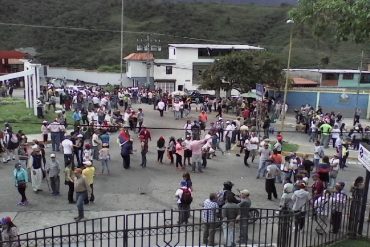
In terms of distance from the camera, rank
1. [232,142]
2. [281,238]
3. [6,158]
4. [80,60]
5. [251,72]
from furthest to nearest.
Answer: [80,60] < [251,72] < [232,142] < [6,158] < [281,238]

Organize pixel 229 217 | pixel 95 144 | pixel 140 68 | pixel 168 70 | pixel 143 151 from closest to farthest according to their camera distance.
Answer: pixel 229 217 → pixel 95 144 → pixel 143 151 → pixel 140 68 → pixel 168 70

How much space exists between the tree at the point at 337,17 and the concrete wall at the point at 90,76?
1737 inches

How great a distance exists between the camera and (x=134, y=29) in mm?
88188

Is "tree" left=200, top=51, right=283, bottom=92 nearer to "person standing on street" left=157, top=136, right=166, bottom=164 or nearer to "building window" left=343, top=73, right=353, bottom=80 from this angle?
"building window" left=343, top=73, right=353, bottom=80

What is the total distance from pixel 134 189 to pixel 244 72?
22.9 meters

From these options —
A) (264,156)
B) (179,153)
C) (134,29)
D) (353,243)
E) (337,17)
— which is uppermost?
(134,29)

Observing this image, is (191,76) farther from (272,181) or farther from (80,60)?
(272,181)

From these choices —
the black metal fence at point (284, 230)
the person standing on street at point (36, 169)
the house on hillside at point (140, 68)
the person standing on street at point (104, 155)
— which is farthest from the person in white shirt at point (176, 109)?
the house on hillside at point (140, 68)

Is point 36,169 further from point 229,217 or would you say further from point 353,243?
point 353,243

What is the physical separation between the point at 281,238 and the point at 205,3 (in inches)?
4174

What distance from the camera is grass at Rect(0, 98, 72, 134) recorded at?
23953 mm

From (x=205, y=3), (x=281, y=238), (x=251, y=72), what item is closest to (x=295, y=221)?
(x=281, y=238)

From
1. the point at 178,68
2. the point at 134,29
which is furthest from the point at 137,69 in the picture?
the point at 134,29

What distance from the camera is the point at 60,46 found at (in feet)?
263
